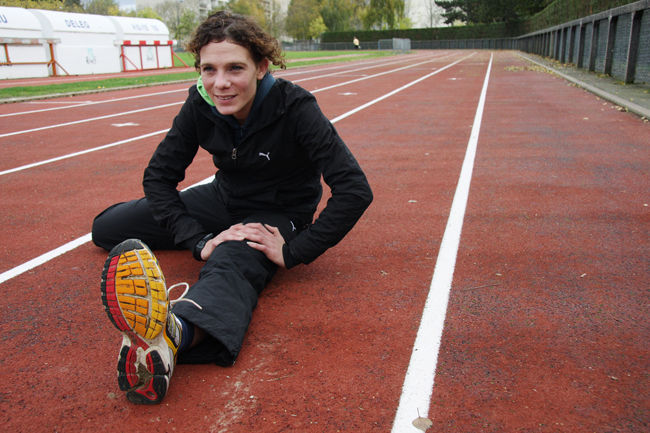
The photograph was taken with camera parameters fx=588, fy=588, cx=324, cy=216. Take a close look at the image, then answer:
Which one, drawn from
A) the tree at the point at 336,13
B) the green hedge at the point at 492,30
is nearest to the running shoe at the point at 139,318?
the green hedge at the point at 492,30

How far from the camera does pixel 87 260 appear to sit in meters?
4.05

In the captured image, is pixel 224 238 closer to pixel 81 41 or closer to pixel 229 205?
pixel 229 205

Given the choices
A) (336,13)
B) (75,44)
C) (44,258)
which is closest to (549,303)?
(44,258)

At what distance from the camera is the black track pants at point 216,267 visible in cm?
264

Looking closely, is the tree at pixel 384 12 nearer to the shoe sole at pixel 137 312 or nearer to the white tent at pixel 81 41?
the white tent at pixel 81 41

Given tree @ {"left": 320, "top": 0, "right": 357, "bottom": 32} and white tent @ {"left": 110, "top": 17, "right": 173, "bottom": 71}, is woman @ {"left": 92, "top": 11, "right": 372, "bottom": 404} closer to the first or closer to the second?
white tent @ {"left": 110, "top": 17, "right": 173, "bottom": 71}

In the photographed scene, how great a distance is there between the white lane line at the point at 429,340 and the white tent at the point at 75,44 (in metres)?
27.4

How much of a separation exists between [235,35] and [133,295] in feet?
4.87

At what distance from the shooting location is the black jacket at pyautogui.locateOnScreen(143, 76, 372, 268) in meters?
3.23

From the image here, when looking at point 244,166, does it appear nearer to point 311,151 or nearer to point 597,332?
point 311,151

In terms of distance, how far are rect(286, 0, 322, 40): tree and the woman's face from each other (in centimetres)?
11340

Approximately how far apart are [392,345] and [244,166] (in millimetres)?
1350

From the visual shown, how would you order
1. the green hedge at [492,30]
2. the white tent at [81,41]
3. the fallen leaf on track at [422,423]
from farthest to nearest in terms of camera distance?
the white tent at [81,41], the green hedge at [492,30], the fallen leaf on track at [422,423]

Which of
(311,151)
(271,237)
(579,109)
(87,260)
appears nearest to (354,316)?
(271,237)
